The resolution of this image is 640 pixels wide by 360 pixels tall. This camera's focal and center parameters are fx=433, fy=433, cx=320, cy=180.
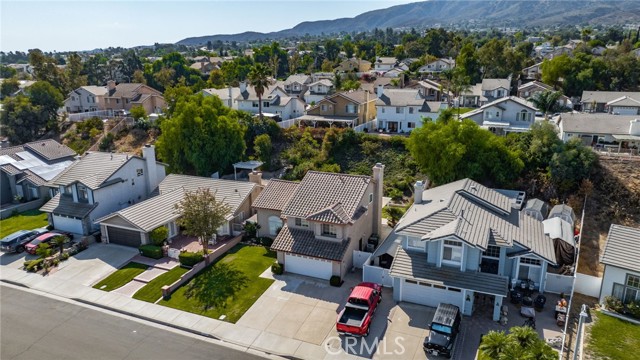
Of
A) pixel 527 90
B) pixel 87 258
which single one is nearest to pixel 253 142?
pixel 87 258

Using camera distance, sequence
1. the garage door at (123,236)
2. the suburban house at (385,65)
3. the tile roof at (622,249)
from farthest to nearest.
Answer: the suburban house at (385,65)
the garage door at (123,236)
the tile roof at (622,249)

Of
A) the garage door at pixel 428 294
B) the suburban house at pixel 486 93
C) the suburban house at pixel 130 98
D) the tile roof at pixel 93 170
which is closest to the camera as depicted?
the garage door at pixel 428 294

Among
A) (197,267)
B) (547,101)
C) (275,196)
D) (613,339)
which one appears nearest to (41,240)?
(197,267)

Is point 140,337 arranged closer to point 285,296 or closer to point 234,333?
point 234,333

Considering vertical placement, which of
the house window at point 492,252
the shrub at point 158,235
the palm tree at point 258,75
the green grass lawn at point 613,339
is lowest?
the green grass lawn at point 613,339

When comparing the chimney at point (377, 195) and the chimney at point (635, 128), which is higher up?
the chimney at point (635, 128)

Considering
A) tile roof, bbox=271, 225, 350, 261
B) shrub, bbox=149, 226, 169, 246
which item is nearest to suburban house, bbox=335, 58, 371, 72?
shrub, bbox=149, 226, 169, 246

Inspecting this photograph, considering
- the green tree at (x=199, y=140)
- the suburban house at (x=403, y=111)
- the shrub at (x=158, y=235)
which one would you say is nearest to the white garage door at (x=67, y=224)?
the shrub at (x=158, y=235)

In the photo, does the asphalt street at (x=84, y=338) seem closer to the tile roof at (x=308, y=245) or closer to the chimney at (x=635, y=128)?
the tile roof at (x=308, y=245)

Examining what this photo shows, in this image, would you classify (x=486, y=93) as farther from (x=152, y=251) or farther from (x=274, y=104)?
(x=152, y=251)
